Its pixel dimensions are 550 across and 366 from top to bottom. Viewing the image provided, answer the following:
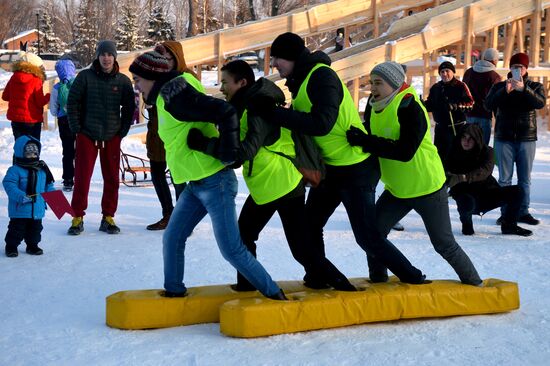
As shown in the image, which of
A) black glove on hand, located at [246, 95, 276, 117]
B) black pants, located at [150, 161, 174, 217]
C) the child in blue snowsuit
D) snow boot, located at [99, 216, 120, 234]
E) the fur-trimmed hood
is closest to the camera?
black glove on hand, located at [246, 95, 276, 117]

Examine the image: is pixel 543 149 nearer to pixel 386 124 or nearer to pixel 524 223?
pixel 524 223

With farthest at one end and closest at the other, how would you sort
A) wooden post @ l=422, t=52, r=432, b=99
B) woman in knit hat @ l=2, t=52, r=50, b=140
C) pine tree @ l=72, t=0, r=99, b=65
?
pine tree @ l=72, t=0, r=99, b=65, wooden post @ l=422, t=52, r=432, b=99, woman in knit hat @ l=2, t=52, r=50, b=140

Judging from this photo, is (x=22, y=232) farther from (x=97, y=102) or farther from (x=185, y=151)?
(x=185, y=151)

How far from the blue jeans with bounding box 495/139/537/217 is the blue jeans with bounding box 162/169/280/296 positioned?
4.24m

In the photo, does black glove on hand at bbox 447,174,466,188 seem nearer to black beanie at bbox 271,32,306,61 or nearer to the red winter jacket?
black beanie at bbox 271,32,306,61

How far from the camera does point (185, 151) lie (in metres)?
4.27

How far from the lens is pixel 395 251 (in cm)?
467

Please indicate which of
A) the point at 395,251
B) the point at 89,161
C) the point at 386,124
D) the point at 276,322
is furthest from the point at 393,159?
the point at 89,161

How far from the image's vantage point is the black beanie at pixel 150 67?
14.3ft

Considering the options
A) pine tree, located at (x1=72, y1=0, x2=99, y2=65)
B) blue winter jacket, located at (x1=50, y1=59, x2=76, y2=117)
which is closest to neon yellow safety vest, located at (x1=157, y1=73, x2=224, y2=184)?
blue winter jacket, located at (x1=50, y1=59, x2=76, y2=117)

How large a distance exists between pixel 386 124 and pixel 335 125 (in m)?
0.34

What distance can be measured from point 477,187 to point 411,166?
9.56 ft

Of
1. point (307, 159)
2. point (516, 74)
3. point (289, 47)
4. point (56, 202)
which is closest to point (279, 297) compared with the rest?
point (307, 159)

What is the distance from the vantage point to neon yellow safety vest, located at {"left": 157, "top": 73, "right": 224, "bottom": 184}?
4.24 metres
